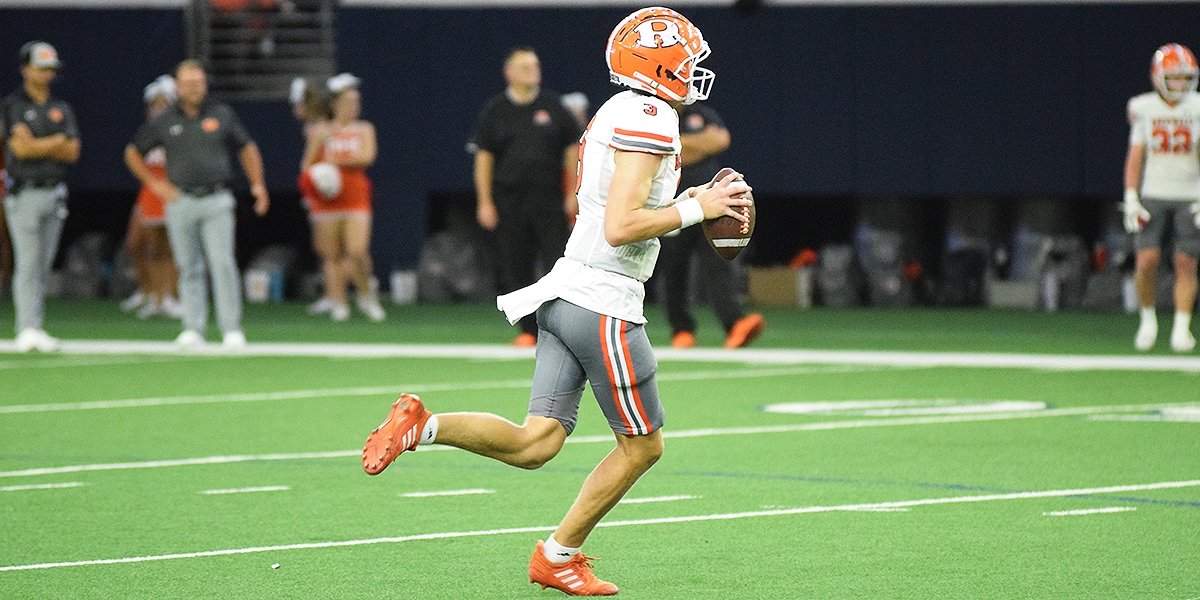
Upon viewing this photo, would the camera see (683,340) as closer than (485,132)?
No

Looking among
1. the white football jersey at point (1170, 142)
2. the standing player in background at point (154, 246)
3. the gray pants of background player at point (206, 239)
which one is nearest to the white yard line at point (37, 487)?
the gray pants of background player at point (206, 239)

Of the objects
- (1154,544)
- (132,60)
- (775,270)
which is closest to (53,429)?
(1154,544)

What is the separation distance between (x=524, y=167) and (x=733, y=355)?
2.11 meters

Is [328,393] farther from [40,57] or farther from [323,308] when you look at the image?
[323,308]

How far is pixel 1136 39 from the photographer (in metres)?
19.3

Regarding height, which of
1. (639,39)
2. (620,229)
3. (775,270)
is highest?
(639,39)

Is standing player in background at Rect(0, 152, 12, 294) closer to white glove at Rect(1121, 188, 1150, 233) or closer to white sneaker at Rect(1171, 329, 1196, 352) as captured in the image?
white glove at Rect(1121, 188, 1150, 233)

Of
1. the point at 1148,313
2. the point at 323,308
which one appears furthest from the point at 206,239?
the point at 1148,313

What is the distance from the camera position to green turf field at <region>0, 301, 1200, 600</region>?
5.61 metres

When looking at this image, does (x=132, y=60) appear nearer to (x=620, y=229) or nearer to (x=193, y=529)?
(x=193, y=529)

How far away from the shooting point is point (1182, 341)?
13.4 metres

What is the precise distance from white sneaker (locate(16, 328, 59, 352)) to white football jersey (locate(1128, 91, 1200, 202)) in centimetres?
811

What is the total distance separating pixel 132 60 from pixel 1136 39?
11494mm

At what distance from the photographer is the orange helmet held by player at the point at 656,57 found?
17.7 ft
